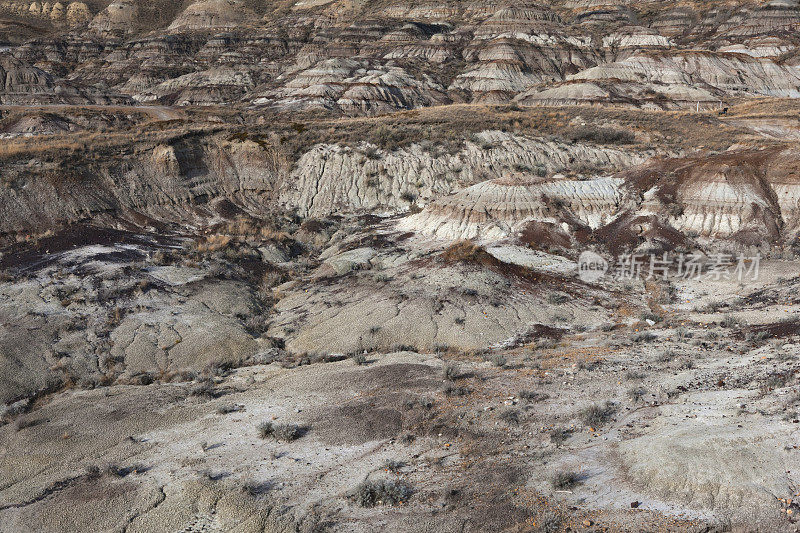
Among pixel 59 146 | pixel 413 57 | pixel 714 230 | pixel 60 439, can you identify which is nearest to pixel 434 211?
pixel 714 230

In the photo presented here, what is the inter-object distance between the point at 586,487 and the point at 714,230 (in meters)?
20.2

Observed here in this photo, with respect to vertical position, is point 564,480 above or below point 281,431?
above

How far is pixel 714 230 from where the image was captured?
26641 mm

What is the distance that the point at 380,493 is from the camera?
11125 mm

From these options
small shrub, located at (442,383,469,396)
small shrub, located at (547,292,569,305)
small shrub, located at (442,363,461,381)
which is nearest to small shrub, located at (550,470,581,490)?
small shrub, located at (442,383,469,396)

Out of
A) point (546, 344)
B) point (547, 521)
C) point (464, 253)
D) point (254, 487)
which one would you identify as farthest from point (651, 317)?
point (254, 487)

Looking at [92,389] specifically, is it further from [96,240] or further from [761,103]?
[761,103]

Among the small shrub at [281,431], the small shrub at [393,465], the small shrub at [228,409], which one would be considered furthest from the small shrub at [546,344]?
the small shrub at [228,409]

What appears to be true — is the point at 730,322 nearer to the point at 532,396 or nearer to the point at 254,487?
the point at 532,396

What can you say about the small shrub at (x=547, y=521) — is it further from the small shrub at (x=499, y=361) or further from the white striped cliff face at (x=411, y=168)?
the white striped cliff face at (x=411, y=168)

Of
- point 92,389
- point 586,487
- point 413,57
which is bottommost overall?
point 92,389

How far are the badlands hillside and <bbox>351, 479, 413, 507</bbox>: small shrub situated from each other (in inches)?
1.8

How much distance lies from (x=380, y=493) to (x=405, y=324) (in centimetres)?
941

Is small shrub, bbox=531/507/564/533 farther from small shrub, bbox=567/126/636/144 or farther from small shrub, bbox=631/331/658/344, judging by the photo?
small shrub, bbox=567/126/636/144
